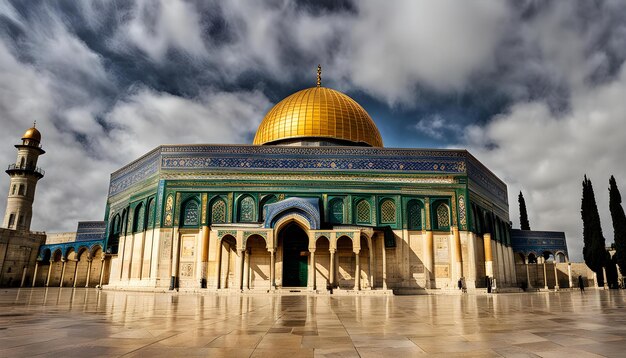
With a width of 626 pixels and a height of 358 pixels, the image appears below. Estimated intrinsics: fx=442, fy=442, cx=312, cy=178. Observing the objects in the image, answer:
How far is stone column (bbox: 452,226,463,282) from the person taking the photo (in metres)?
17.8

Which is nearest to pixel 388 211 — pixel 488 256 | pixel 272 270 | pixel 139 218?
pixel 488 256

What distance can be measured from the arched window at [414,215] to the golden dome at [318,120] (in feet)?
17.2

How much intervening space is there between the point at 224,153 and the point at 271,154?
6.78ft

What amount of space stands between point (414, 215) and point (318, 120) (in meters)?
7.01

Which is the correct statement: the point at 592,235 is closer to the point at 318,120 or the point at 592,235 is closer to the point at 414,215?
the point at 414,215

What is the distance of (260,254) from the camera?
59.0ft

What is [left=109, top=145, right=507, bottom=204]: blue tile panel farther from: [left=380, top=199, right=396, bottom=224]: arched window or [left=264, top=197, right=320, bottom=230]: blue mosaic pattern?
[left=264, top=197, right=320, bottom=230]: blue mosaic pattern

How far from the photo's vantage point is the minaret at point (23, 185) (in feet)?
95.9

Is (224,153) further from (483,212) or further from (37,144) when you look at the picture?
(37,144)

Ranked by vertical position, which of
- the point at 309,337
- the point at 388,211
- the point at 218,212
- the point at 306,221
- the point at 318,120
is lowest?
the point at 309,337

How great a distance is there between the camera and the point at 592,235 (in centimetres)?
2578

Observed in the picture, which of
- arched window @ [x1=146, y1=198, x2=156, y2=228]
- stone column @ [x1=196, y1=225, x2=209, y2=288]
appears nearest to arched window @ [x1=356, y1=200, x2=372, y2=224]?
stone column @ [x1=196, y1=225, x2=209, y2=288]

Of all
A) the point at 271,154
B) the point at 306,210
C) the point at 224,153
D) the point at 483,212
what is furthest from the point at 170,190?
the point at 483,212

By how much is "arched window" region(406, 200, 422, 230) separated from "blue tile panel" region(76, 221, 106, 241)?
1810 centimetres
